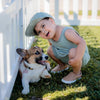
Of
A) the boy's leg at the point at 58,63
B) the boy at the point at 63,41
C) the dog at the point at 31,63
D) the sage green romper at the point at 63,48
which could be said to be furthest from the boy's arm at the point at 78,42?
the boy's leg at the point at 58,63

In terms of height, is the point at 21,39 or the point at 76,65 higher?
the point at 21,39

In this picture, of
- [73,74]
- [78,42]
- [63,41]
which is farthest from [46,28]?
[73,74]

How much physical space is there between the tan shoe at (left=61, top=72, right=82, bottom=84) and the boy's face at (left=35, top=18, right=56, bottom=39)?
0.58 metres

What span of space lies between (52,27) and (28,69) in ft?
1.97

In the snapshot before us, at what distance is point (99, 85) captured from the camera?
302 cm

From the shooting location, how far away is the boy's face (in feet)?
9.76

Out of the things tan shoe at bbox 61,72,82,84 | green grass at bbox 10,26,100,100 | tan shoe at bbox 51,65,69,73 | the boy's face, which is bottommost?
green grass at bbox 10,26,100,100

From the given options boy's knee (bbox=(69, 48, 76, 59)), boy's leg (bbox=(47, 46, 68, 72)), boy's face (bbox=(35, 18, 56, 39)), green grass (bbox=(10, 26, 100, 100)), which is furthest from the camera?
boy's leg (bbox=(47, 46, 68, 72))

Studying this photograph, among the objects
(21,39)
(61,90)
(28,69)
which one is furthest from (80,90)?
(21,39)

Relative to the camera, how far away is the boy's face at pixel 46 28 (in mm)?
2975

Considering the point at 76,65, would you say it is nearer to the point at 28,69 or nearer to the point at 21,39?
the point at 28,69

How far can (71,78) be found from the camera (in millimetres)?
3195

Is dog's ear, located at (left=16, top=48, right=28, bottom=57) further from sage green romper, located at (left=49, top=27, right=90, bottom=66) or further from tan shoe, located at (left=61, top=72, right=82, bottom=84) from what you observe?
tan shoe, located at (left=61, top=72, right=82, bottom=84)

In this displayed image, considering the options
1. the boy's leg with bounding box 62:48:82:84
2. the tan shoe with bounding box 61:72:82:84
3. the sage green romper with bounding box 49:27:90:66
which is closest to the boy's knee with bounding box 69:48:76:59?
the boy's leg with bounding box 62:48:82:84
